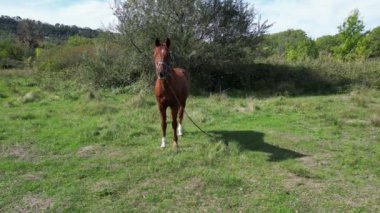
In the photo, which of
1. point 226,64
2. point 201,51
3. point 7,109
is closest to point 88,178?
point 7,109

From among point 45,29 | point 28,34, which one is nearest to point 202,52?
point 28,34

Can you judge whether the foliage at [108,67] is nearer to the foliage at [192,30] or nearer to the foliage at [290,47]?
the foliage at [192,30]

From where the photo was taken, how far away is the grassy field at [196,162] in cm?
453

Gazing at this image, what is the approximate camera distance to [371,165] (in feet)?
18.9

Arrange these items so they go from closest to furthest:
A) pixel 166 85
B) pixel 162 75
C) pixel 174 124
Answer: pixel 162 75 < pixel 166 85 < pixel 174 124

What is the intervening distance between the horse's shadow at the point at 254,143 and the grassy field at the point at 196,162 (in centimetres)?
2

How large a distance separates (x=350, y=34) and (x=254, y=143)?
24.8 meters

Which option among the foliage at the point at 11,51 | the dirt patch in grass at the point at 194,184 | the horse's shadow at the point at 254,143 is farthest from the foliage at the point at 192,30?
A: the foliage at the point at 11,51

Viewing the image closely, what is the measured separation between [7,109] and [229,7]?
32.5 feet

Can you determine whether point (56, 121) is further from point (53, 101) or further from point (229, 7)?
point (229, 7)

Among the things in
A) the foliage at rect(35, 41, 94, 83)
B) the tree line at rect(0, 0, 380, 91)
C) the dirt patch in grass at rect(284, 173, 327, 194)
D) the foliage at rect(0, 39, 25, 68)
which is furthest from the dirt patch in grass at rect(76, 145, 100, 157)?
the foliage at rect(0, 39, 25, 68)

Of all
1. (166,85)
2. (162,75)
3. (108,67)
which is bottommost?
(166,85)

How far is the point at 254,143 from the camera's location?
7.14m

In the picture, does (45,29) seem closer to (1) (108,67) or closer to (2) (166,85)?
(1) (108,67)
